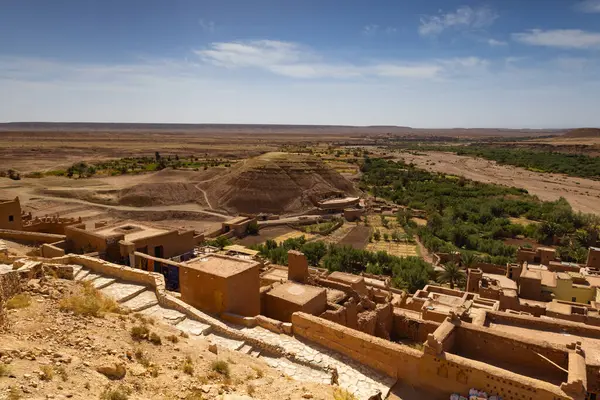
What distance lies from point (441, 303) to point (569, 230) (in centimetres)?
2825

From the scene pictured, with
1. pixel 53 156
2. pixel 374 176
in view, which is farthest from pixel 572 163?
pixel 53 156

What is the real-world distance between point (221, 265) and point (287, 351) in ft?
13.6

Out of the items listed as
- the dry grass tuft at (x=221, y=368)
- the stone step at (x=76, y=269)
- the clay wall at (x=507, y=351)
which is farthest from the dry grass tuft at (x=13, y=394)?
the clay wall at (x=507, y=351)

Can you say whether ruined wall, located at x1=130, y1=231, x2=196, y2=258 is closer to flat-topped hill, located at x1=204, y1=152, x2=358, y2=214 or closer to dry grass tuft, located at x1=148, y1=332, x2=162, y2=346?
dry grass tuft, located at x1=148, y1=332, x2=162, y2=346

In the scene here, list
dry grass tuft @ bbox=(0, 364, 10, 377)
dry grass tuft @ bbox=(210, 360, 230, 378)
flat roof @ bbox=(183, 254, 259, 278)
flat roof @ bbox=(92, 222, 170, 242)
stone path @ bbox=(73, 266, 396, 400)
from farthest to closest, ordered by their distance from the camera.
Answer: flat roof @ bbox=(92, 222, 170, 242), flat roof @ bbox=(183, 254, 259, 278), stone path @ bbox=(73, 266, 396, 400), dry grass tuft @ bbox=(210, 360, 230, 378), dry grass tuft @ bbox=(0, 364, 10, 377)

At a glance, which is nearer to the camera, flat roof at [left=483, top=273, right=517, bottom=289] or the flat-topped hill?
flat roof at [left=483, top=273, right=517, bottom=289]

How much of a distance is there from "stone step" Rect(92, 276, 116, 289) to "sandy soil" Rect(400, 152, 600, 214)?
5805 centimetres

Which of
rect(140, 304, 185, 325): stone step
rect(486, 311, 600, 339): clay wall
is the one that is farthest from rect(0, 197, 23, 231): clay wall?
rect(486, 311, 600, 339): clay wall

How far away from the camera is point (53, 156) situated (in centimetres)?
10081

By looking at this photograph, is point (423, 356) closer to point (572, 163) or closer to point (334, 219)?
point (334, 219)

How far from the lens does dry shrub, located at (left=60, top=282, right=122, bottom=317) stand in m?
9.41

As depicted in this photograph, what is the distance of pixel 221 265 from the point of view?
13.8m

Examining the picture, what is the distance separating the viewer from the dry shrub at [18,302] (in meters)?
9.04

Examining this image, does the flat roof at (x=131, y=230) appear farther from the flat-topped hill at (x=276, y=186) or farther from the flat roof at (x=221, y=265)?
the flat-topped hill at (x=276, y=186)
